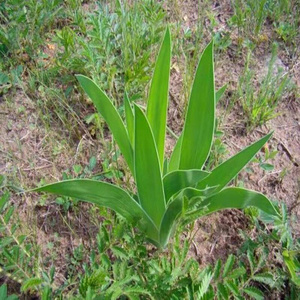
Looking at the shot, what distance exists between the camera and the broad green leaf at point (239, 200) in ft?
3.37

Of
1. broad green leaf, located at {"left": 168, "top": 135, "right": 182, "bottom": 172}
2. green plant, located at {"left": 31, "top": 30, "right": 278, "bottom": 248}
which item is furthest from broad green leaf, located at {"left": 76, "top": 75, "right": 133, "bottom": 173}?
broad green leaf, located at {"left": 168, "top": 135, "right": 182, "bottom": 172}

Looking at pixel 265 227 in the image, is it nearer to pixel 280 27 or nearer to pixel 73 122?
pixel 73 122

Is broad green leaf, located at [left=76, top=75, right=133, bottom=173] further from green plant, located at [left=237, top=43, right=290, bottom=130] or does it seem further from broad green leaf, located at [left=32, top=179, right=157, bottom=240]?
green plant, located at [left=237, top=43, right=290, bottom=130]

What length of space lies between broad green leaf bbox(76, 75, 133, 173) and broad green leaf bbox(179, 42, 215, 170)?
16cm

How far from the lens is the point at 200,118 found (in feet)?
3.52

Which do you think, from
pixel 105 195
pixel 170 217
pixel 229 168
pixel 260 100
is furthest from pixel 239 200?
pixel 260 100

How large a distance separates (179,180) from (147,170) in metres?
0.12

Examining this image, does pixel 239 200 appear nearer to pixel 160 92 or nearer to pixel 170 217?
pixel 170 217

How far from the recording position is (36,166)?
1.65 m

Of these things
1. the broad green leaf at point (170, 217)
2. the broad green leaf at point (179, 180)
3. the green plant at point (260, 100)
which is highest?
the green plant at point (260, 100)

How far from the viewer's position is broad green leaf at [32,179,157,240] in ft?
3.21

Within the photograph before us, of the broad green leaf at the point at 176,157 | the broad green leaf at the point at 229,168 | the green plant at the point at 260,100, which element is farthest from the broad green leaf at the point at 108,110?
the green plant at the point at 260,100

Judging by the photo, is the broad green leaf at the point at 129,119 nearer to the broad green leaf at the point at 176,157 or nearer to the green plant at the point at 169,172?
the green plant at the point at 169,172

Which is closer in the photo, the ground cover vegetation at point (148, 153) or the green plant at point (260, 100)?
the ground cover vegetation at point (148, 153)
